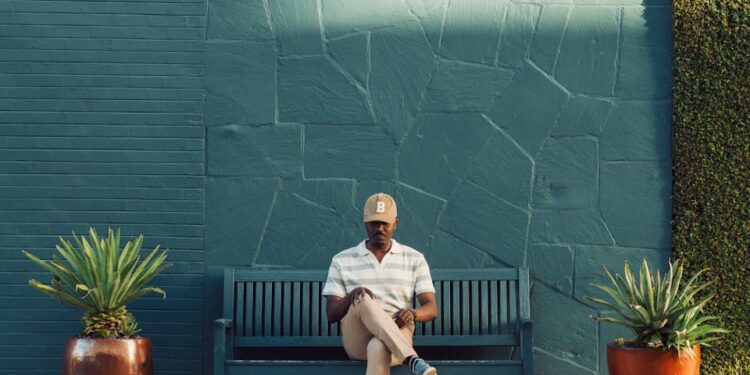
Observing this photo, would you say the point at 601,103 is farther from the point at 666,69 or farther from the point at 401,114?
the point at 401,114

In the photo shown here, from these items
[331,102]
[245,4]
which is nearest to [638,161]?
[331,102]

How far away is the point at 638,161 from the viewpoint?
854cm

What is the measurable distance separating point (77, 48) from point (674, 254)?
15.1ft

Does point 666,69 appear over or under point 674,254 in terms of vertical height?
over

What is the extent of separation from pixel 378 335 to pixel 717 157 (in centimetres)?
303

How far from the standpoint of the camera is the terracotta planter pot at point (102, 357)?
7496 mm

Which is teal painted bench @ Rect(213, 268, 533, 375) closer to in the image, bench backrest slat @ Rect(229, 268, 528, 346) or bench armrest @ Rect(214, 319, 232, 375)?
bench backrest slat @ Rect(229, 268, 528, 346)

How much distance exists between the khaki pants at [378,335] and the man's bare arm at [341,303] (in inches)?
1.3

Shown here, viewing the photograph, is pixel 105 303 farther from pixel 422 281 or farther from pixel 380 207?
pixel 422 281

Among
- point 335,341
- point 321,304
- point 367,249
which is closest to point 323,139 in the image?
point 321,304

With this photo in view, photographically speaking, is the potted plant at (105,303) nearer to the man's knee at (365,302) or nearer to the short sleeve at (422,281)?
the man's knee at (365,302)

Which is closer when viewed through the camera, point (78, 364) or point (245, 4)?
point (78, 364)

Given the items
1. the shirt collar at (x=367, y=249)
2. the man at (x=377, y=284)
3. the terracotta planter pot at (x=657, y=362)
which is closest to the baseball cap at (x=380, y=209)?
the man at (x=377, y=284)

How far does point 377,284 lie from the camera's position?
7461 mm
